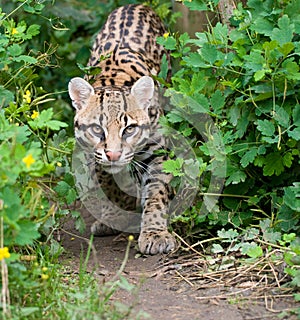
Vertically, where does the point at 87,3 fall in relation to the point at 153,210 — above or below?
above

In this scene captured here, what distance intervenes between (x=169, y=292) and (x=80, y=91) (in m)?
1.74

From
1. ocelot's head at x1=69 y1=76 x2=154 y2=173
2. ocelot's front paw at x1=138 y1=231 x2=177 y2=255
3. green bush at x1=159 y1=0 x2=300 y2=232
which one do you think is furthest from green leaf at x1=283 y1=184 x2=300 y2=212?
ocelot's head at x1=69 y1=76 x2=154 y2=173

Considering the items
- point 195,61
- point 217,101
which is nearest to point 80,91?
point 195,61

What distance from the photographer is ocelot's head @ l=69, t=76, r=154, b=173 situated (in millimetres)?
5027

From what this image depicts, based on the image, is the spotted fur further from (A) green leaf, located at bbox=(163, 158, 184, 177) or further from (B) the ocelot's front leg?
(A) green leaf, located at bbox=(163, 158, 184, 177)

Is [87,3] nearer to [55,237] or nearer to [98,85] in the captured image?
[98,85]

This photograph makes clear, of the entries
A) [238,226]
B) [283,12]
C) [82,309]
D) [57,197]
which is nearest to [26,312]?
[82,309]

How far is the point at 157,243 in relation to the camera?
195 inches

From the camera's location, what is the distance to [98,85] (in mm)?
5602

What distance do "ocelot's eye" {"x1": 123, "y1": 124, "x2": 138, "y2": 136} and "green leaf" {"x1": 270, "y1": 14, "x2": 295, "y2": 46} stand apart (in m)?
1.24

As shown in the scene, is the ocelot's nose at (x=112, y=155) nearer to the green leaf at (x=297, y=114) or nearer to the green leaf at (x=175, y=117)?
the green leaf at (x=175, y=117)

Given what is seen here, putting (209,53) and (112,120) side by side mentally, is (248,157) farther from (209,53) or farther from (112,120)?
(112,120)

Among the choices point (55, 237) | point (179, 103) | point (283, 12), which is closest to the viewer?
point (283, 12)

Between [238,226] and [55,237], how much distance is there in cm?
135
